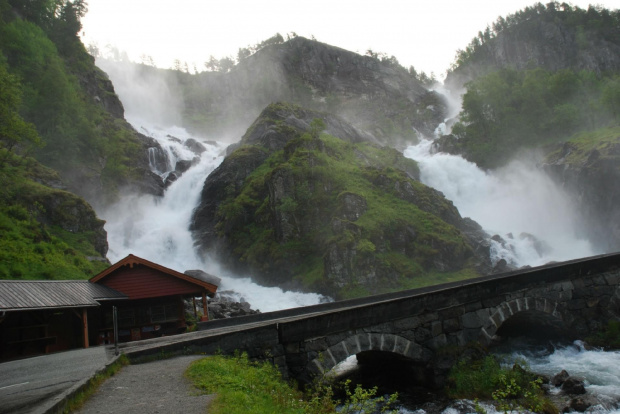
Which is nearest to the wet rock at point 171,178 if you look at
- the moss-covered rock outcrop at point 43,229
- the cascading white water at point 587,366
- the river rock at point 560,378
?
the moss-covered rock outcrop at point 43,229

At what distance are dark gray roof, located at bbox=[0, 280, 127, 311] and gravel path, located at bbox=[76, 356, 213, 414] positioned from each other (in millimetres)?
8430

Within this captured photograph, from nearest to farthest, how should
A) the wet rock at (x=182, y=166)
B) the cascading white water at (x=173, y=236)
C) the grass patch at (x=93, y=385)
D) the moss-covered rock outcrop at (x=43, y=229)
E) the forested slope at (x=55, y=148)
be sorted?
the grass patch at (x=93, y=385), the moss-covered rock outcrop at (x=43, y=229), the forested slope at (x=55, y=148), the cascading white water at (x=173, y=236), the wet rock at (x=182, y=166)

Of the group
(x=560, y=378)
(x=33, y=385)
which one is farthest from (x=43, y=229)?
(x=560, y=378)

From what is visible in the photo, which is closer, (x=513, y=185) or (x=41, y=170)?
(x=41, y=170)

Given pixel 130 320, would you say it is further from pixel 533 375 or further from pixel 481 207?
pixel 481 207

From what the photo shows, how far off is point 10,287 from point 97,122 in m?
39.6

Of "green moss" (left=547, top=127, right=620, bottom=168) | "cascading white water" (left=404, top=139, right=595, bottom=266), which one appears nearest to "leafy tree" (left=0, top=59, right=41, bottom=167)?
"cascading white water" (left=404, top=139, right=595, bottom=266)

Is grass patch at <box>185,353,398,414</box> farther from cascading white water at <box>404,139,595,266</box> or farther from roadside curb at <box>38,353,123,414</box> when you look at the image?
cascading white water at <box>404,139,595,266</box>

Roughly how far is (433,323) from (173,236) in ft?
113

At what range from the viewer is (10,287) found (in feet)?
54.1

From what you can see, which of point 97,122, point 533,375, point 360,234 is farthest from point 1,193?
point 533,375

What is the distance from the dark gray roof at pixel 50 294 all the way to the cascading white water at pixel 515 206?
3316 cm

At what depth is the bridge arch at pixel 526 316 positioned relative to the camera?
47.3 feet

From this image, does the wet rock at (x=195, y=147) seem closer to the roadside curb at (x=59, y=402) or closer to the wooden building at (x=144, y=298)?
the wooden building at (x=144, y=298)
